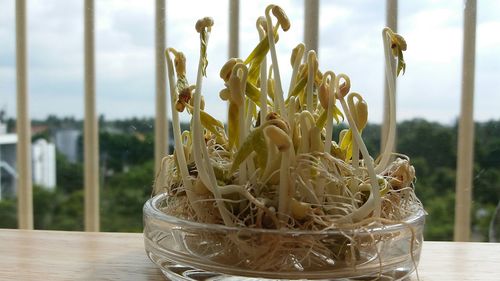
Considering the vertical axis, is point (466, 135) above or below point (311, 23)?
below

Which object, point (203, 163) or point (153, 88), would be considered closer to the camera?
point (203, 163)

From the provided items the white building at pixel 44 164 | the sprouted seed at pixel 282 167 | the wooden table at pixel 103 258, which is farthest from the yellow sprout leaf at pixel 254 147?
the white building at pixel 44 164

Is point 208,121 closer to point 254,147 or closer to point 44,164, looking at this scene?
point 254,147

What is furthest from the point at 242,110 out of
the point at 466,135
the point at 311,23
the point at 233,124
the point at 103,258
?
the point at 466,135

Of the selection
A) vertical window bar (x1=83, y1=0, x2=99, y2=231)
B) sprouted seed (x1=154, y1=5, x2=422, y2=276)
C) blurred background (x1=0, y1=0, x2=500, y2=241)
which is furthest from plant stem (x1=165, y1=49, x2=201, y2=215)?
vertical window bar (x1=83, y1=0, x2=99, y2=231)

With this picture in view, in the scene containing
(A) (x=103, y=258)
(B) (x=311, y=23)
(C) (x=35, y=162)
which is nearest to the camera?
(A) (x=103, y=258)

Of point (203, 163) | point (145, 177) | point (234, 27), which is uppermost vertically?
point (234, 27)
